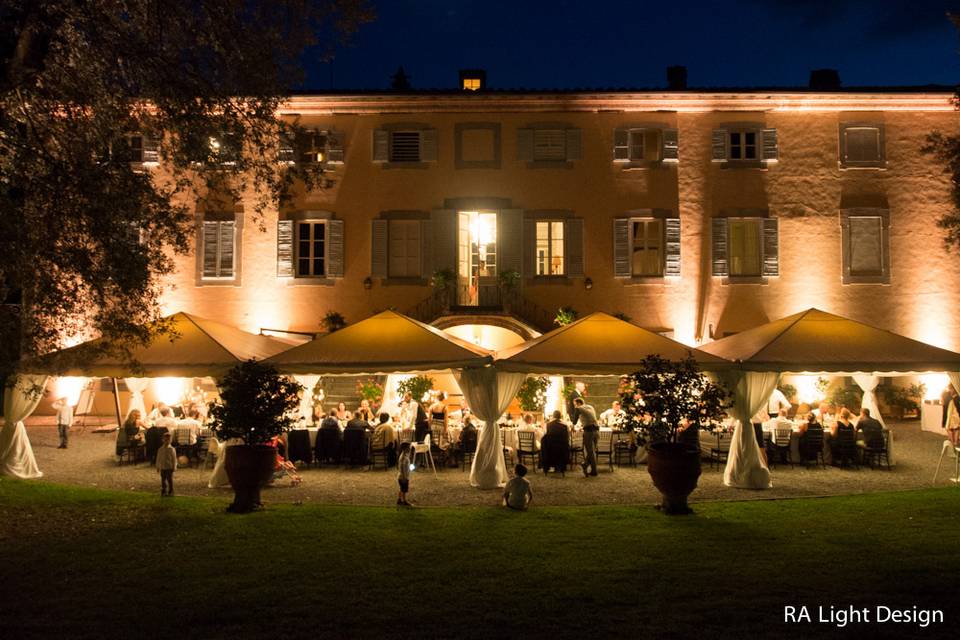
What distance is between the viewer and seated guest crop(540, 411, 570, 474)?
1310cm

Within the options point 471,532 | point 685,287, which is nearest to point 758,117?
point 685,287

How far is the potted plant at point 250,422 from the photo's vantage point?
32.2ft

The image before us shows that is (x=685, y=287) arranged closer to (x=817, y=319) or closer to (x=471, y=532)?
(x=817, y=319)

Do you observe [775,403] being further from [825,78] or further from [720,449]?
[825,78]

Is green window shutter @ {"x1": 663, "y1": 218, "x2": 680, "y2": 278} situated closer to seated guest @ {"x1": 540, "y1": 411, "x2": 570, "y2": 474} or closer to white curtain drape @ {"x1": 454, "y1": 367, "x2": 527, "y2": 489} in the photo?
seated guest @ {"x1": 540, "y1": 411, "x2": 570, "y2": 474}

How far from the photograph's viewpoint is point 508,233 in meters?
19.9

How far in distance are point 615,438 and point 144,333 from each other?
8313mm

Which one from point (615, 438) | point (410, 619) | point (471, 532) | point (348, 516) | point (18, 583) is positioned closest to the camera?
point (410, 619)

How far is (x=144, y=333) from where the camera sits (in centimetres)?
1033

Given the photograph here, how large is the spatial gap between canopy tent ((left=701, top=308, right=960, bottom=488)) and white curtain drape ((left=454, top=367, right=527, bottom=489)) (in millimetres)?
3498

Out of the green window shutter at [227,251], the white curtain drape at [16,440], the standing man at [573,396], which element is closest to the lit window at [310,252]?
the green window shutter at [227,251]

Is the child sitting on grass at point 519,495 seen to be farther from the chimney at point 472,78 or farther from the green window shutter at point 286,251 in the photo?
the chimney at point 472,78

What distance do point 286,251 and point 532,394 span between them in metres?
7.39

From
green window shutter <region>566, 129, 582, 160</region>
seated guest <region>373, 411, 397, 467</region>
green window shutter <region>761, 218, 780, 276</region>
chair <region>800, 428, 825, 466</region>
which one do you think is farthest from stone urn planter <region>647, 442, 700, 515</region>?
green window shutter <region>566, 129, 582, 160</region>
